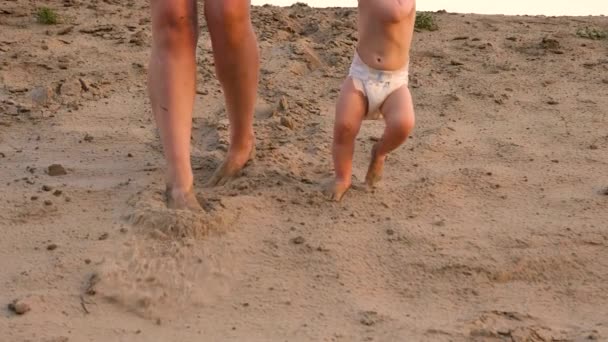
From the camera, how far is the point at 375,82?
3422 mm

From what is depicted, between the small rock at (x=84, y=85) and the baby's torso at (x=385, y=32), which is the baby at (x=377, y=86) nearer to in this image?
the baby's torso at (x=385, y=32)

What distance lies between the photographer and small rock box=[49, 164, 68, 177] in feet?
12.0

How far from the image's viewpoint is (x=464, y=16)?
248 inches

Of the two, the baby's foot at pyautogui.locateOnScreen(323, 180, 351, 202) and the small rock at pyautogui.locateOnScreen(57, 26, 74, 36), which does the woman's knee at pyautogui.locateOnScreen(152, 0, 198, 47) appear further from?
the small rock at pyautogui.locateOnScreen(57, 26, 74, 36)

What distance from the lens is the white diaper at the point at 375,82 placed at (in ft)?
11.2

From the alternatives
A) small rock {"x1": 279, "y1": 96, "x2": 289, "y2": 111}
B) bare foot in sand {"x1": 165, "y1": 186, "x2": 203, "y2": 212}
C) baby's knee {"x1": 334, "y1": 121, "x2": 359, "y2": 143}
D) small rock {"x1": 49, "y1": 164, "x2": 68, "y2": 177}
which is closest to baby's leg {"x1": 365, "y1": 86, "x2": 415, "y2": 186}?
baby's knee {"x1": 334, "y1": 121, "x2": 359, "y2": 143}

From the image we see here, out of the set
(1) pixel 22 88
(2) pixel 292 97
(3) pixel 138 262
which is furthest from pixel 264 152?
(1) pixel 22 88

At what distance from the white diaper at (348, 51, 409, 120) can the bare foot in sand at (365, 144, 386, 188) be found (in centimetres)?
19

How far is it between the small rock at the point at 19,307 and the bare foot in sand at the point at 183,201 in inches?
26.0

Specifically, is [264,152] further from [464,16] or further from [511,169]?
[464,16]

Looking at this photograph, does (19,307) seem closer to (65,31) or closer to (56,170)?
(56,170)

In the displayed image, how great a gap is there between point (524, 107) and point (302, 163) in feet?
4.47

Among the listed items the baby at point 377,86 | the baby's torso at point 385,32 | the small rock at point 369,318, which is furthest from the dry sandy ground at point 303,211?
the baby's torso at point 385,32

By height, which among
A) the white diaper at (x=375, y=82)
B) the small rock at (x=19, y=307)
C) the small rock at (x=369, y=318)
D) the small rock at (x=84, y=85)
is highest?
the white diaper at (x=375, y=82)
